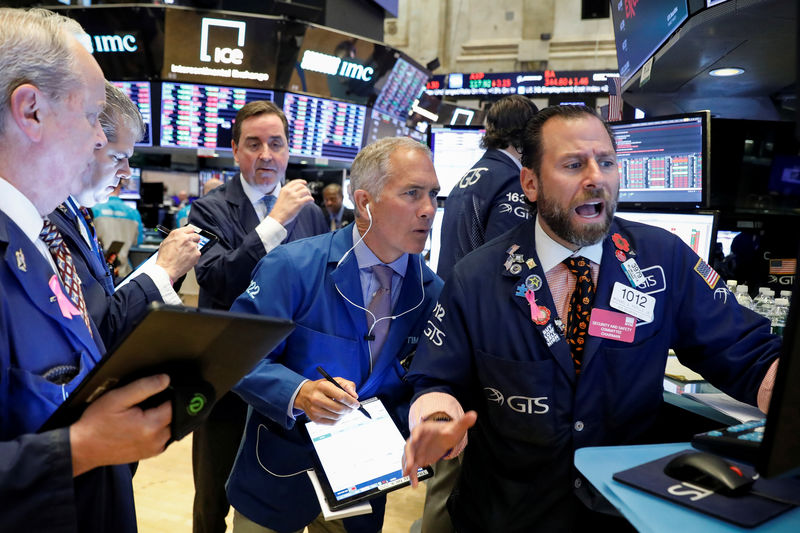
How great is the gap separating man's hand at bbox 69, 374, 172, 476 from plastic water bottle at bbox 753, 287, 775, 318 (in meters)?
1.93

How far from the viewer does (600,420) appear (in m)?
1.48

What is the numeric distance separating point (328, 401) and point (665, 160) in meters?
1.85

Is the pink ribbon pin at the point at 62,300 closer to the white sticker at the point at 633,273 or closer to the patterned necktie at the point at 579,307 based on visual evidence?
the patterned necktie at the point at 579,307

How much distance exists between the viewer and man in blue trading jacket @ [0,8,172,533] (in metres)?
0.90

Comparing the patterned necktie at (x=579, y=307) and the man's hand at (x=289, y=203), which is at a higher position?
the man's hand at (x=289, y=203)

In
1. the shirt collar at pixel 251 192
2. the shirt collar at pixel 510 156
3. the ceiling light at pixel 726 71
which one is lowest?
the shirt collar at pixel 251 192

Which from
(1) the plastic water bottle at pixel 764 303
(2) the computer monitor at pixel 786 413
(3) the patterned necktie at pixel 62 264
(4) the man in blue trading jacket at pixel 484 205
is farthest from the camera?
(4) the man in blue trading jacket at pixel 484 205

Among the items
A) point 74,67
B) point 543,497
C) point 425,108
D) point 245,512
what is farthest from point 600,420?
point 425,108

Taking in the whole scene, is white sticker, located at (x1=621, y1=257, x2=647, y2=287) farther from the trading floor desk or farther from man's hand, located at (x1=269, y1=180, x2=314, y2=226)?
man's hand, located at (x1=269, y1=180, x2=314, y2=226)

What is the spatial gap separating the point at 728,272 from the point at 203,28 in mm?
4587

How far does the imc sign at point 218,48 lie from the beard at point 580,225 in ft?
14.6

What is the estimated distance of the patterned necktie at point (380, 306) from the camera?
1831mm

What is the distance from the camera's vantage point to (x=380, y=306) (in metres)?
1.88

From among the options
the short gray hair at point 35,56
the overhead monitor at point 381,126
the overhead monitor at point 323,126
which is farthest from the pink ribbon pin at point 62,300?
the overhead monitor at point 381,126
